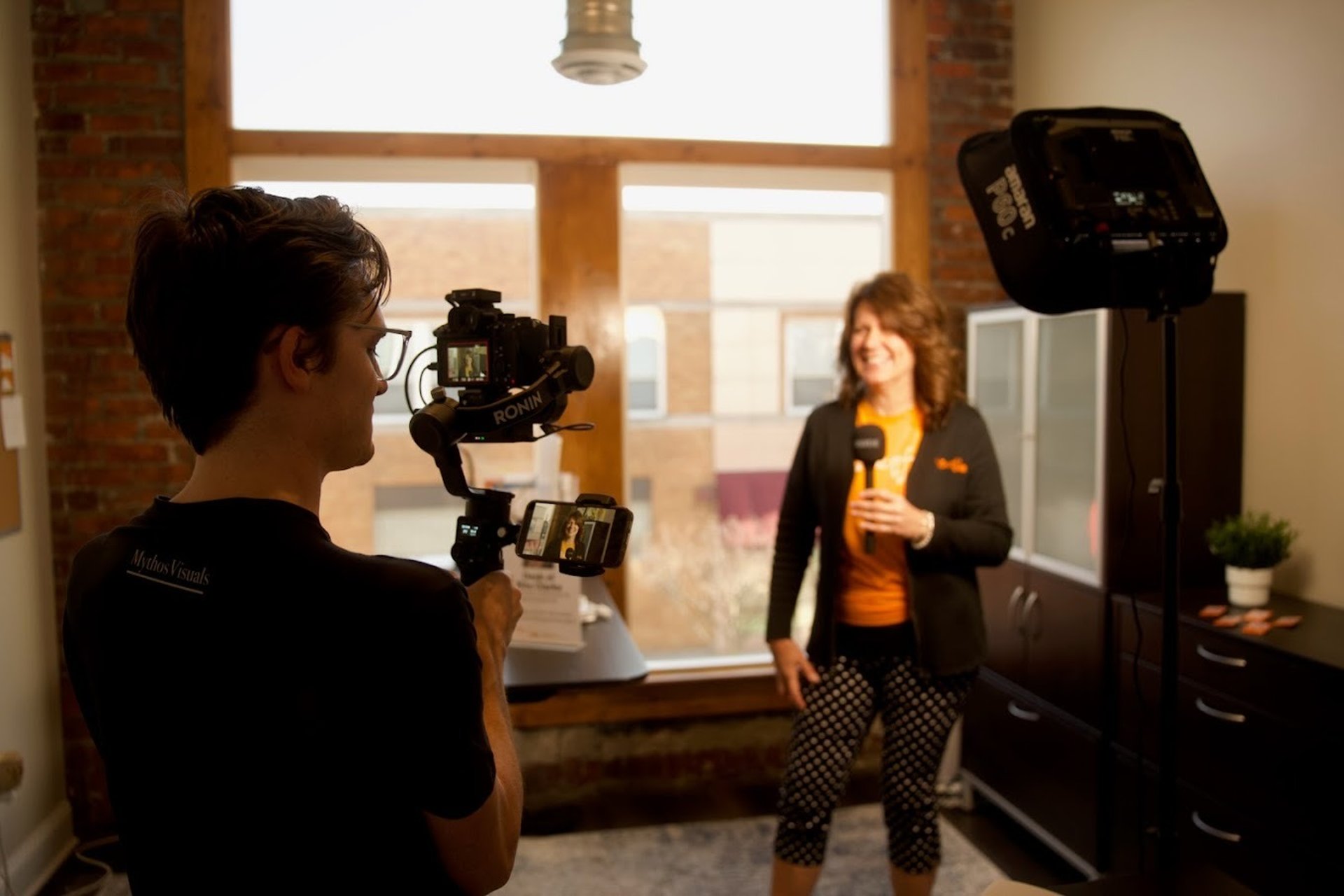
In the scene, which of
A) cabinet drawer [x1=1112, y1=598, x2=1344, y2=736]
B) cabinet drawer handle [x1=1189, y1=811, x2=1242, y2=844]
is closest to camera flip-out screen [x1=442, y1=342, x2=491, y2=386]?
cabinet drawer [x1=1112, y1=598, x2=1344, y2=736]

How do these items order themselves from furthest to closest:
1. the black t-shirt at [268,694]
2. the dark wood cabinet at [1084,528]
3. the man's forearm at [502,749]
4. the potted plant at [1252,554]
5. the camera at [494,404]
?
the dark wood cabinet at [1084,528]
the potted plant at [1252,554]
the camera at [494,404]
the man's forearm at [502,749]
the black t-shirt at [268,694]

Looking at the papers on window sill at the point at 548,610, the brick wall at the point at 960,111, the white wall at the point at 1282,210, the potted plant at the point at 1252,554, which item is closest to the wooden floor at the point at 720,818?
the potted plant at the point at 1252,554

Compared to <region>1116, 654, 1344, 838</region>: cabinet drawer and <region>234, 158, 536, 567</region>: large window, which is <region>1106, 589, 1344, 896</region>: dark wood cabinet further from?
<region>234, 158, 536, 567</region>: large window

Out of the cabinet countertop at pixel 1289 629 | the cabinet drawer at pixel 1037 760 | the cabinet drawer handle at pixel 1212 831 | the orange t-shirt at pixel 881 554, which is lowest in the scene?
the cabinet drawer at pixel 1037 760

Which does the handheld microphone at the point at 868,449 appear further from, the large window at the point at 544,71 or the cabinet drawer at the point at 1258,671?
the large window at the point at 544,71

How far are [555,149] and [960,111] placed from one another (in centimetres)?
151

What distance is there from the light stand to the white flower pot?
0.97 meters

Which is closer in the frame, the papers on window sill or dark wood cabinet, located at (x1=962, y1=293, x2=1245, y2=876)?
the papers on window sill

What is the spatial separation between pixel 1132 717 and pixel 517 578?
1.66 m

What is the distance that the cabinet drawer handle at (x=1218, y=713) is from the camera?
2.28 m

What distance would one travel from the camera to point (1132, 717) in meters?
2.66

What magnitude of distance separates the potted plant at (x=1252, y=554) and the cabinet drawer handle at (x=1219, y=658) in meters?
0.23

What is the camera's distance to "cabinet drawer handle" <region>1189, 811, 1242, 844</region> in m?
2.28

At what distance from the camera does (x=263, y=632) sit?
32.7 inches
